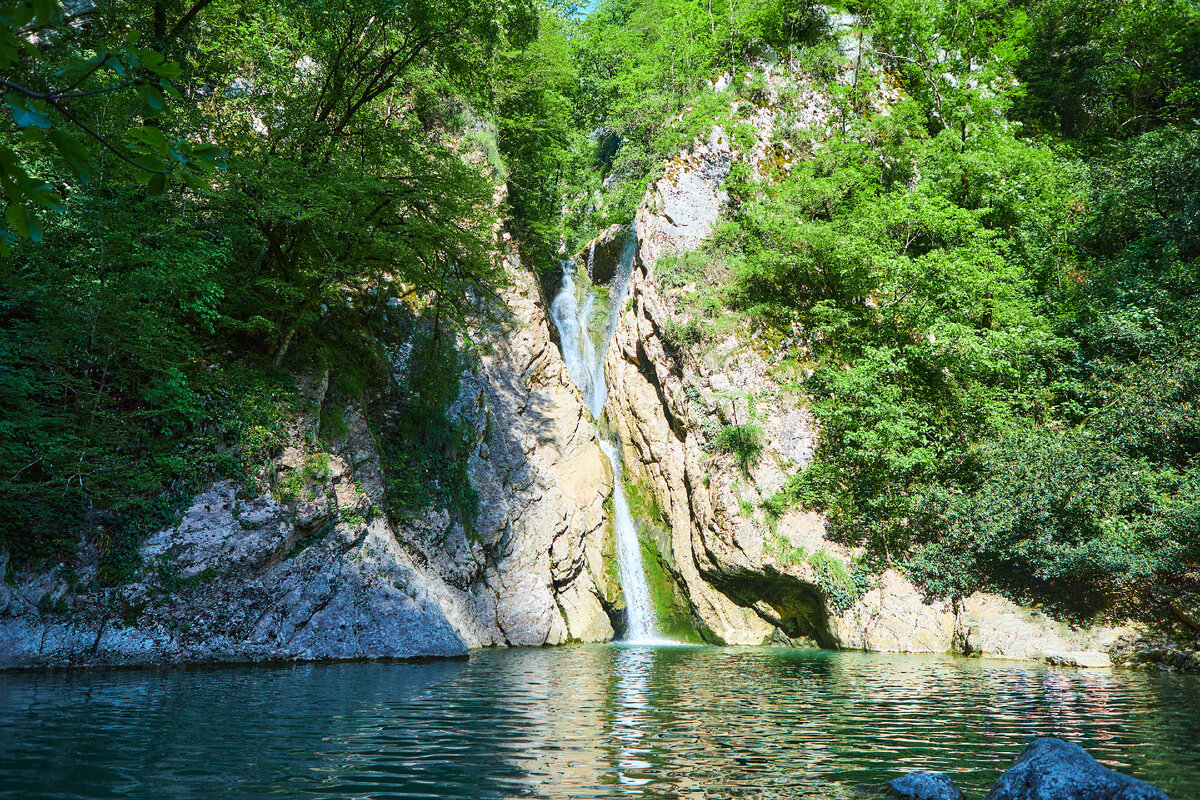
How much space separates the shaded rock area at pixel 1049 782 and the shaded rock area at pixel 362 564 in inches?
397

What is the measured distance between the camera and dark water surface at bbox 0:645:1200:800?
4852 millimetres

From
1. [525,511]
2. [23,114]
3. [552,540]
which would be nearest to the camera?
[23,114]

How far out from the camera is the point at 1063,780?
14.0 ft

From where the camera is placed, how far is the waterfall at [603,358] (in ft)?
67.1

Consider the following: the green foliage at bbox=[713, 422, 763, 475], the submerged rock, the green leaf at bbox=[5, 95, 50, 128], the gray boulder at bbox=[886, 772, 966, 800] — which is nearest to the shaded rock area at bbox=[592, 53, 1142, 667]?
the submerged rock

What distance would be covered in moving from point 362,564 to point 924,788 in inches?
434

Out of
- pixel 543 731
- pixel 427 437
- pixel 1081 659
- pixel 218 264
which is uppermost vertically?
pixel 218 264

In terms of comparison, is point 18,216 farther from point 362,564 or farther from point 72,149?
point 362,564

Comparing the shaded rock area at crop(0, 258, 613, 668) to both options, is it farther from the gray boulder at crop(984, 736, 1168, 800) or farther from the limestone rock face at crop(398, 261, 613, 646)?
the gray boulder at crop(984, 736, 1168, 800)

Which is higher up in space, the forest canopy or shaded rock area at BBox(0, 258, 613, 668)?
the forest canopy

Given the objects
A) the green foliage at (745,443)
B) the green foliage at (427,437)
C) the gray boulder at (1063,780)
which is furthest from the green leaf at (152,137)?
the green foliage at (745,443)

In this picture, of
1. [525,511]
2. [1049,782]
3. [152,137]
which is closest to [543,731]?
[1049,782]

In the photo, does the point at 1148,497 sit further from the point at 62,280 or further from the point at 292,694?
the point at 62,280

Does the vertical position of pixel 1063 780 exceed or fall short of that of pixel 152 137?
it falls short
